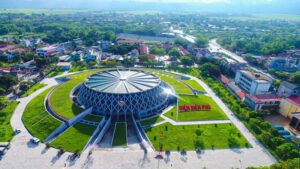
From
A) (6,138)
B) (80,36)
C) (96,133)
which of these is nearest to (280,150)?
(96,133)

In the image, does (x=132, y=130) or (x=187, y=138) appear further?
(x=132, y=130)

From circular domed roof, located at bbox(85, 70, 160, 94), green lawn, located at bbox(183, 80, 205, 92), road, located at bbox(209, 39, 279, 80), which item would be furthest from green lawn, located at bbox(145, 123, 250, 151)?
road, located at bbox(209, 39, 279, 80)

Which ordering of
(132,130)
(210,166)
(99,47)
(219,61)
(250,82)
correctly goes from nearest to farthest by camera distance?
(210,166) < (132,130) < (250,82) < (219,61) < (99,47)

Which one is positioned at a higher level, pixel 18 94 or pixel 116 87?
pixel 116 87

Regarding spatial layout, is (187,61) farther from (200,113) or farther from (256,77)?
(200,113)

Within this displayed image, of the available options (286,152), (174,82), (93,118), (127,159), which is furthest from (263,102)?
(93,118)

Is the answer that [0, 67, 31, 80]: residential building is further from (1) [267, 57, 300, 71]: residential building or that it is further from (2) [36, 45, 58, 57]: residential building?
(1) [267, 57, 300, 71]: residential building

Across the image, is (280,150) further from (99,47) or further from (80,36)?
(80,36)
